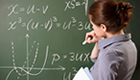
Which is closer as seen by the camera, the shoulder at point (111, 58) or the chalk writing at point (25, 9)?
the shoulder at point (111, 58)

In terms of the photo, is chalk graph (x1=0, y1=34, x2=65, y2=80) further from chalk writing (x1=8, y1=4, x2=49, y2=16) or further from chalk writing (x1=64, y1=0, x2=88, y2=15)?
chalk writing (x1=64, y1=0, x2=88, y2=15)

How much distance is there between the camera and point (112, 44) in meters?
0.82

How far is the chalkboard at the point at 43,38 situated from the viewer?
1695 mm

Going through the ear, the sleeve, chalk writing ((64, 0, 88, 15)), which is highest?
the ear

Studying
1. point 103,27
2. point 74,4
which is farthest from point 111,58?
point 74,4

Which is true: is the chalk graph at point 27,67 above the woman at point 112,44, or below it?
below

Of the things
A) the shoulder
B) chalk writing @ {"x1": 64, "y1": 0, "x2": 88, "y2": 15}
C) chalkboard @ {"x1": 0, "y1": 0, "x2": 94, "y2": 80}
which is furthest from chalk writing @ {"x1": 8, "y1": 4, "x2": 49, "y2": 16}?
the shoulder

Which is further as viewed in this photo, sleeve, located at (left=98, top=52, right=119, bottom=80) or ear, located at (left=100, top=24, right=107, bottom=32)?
ear, located at (left=100, top=24, right=107, bottom=32)

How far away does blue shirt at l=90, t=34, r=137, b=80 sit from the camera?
73cm

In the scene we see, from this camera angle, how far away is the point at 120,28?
0.84 m

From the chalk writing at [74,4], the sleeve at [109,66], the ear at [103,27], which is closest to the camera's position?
the sleeve at [109,66]

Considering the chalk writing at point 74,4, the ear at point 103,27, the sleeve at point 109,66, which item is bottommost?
the sleeve at point 109,66

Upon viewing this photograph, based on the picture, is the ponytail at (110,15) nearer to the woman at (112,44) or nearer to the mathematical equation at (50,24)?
the woman at (112,44)

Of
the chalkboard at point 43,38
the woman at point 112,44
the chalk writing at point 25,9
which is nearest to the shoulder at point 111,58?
the woman at point 112,44
